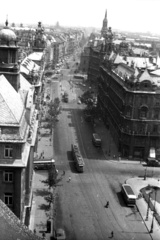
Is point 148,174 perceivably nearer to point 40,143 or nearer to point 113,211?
point 113,211

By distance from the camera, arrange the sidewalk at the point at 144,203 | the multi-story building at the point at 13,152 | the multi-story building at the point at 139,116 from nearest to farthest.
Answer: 1. the multi-story building at the point at 13,152
2. the sidewalk at the point at 144,203
3. the multi-story building at the point at 139,116

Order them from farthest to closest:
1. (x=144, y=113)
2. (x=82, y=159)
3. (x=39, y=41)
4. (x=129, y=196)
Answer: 1. (x=39, y=41)
2. (x=144, y=113)
3. (x=82, y=159)
4. (x=129, y=196)

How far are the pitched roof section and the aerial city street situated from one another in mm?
158

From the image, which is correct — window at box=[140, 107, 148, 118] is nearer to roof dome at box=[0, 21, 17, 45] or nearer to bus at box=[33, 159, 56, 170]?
bus at box=[33, 159, 56, 170]

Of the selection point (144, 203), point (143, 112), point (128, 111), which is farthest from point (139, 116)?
point (144, 203)

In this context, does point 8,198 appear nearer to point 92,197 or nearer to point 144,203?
point 92,197

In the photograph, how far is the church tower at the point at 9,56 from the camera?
203 feet

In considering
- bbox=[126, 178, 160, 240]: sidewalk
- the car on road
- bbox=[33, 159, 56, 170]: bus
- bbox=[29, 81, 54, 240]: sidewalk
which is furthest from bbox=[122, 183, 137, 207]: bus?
bbox=[33, 159, 56, 170]: bus

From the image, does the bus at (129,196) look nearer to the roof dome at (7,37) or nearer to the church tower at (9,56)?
the church tower at (9,56)

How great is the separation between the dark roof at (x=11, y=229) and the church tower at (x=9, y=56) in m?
39.8

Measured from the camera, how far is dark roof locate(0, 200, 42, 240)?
2354 cm

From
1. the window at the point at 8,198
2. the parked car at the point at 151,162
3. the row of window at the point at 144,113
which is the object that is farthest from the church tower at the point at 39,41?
the window at the point at 8,198

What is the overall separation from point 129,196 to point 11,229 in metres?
47.7

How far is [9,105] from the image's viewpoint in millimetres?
51312
